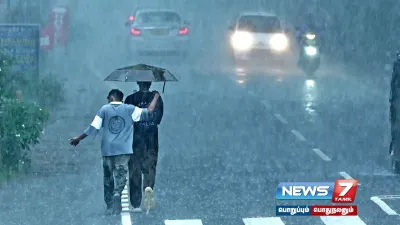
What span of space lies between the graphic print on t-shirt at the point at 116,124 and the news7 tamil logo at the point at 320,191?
2.47 metres

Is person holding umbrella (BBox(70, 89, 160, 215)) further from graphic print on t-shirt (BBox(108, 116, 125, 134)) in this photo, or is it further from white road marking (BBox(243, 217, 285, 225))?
white road marking (BBox(243, 217, 285, 225))

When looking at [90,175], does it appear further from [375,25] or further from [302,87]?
[375,25]

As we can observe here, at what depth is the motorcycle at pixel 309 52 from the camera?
3212cm

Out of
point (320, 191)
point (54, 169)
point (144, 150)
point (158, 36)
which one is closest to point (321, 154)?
point (320, 191)

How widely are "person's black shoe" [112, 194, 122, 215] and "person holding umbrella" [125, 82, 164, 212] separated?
23cm

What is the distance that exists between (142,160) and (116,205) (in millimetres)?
643

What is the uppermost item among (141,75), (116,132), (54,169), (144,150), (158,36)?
(141,75)

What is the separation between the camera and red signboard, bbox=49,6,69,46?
39688 mm

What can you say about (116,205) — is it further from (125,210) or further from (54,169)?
(54,169)

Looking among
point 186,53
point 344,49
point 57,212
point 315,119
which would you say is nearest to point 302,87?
point 315,119

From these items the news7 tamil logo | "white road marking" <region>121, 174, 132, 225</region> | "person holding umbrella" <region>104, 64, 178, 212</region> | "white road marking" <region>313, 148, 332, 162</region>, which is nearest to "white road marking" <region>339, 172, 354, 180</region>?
the news7 tamil logo

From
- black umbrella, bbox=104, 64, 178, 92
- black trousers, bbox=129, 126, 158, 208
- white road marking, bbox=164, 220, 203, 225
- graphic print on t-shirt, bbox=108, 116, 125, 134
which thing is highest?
black umbrella, bbox=104, 64, 178, 92

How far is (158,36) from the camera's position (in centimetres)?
3603

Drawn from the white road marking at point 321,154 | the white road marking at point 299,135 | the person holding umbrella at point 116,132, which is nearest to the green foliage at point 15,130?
the person holding umbrella at point 116,132
